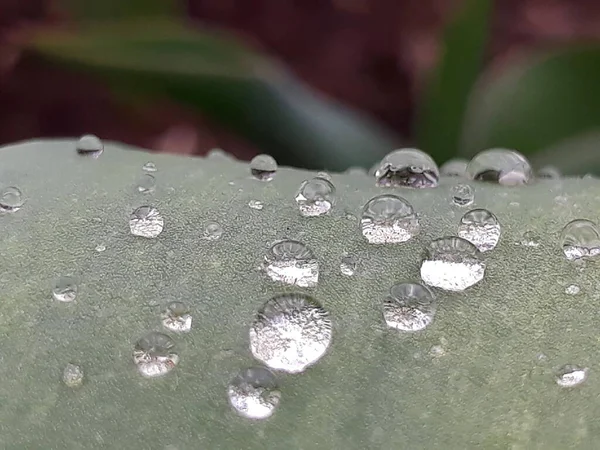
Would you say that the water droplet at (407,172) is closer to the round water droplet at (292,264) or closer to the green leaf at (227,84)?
the round water droplet at (292,264)

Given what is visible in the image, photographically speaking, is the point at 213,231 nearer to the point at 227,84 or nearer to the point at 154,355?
the point at 154,355

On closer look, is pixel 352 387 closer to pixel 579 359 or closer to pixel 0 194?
pixel 579 359

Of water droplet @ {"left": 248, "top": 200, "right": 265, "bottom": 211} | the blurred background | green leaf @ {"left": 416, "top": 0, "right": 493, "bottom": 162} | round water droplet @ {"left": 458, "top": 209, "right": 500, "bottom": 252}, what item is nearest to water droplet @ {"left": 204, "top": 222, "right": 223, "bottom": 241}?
water droplet @ {"left": 248, "top": 200, "right": 265, "bottom": 211}

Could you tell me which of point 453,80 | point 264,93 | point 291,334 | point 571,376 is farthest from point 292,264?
point 453,80

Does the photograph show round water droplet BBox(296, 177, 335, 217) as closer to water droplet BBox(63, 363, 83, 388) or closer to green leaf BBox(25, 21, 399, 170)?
water droplet BBox(63, 363, 83, 388)

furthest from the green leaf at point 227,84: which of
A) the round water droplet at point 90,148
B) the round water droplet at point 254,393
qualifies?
the round water droplet at point 254,393

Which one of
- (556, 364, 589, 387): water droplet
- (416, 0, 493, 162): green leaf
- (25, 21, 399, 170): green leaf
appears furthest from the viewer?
(416, 0, 493, 162): green leaf
